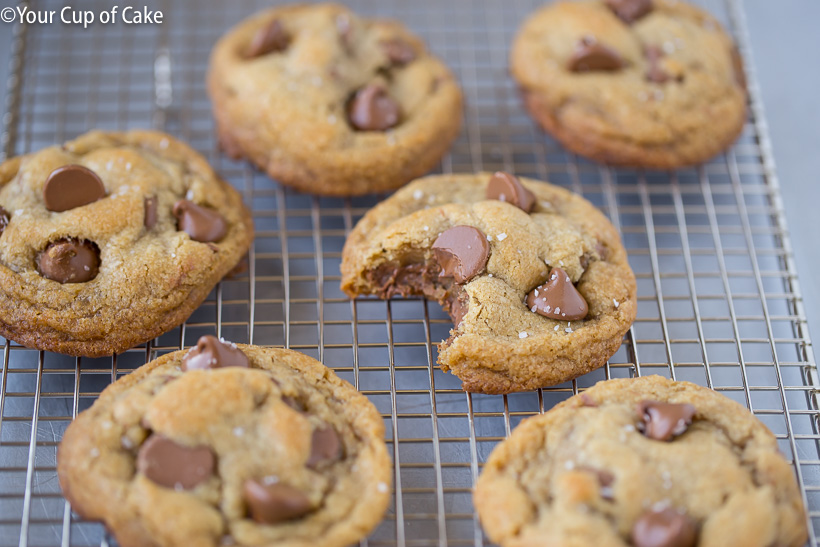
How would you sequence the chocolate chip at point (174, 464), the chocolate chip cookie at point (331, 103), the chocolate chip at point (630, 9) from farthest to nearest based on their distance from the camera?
the chocolate chip at point (630, 9)
the chocolate chip cookie at point (331, 103)
the chocolate chip at point (174, 464)

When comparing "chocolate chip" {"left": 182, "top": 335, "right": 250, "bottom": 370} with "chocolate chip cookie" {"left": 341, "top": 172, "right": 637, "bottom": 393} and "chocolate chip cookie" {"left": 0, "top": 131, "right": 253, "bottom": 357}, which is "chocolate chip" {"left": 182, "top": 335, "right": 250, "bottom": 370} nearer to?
"chocolate chip cookie" {"left": 0, "top": 131, "right": 253, "bottom": 357}

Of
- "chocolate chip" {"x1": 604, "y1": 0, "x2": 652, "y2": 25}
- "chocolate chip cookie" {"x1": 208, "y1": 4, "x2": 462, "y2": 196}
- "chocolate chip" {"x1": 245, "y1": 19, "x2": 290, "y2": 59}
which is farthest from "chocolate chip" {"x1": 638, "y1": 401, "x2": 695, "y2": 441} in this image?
"chocolate chip" {"x1": 245, "y1": 19, "x2": 290, "y2": 59}

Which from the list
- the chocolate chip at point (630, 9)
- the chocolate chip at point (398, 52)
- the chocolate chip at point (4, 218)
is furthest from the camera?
the chocolate chip at point (630, 9)

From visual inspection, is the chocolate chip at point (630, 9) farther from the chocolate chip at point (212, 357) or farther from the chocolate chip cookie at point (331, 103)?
the chocolate chip at point (212, 357)

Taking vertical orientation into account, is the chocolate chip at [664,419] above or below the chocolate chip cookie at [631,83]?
below

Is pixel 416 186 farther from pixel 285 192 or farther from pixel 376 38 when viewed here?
pixel 376 38

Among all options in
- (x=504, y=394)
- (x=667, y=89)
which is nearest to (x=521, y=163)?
(x=667, y=89)

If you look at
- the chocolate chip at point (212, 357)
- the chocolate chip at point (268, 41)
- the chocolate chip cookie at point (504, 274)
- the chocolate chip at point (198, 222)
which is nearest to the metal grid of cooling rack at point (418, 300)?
the chocolate chip cookie at point (504, 274)
